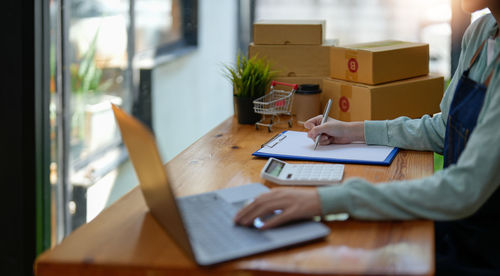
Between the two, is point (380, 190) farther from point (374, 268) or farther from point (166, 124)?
point (166, 124)

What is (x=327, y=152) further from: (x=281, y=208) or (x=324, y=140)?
(x=281, y=208)

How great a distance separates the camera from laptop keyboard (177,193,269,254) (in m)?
0.92

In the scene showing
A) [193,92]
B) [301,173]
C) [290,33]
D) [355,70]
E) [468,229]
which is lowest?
[468,229]

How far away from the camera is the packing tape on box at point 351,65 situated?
6.14ft

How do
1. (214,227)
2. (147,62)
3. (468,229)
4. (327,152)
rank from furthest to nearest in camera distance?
(147,62) → (327,152) → (468,229) → (214,227)

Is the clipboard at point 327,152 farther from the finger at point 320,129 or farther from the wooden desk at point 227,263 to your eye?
the wooden desk at point 227,263

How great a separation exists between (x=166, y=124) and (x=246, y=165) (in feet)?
6.49

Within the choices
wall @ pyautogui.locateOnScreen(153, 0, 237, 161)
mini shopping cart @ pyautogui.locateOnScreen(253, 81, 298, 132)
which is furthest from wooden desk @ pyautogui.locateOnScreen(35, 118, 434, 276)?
wall @ pyautogui.locateOnScreen(153, 0, 237, 161)

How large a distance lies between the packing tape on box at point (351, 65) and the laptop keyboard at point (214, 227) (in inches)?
35.6

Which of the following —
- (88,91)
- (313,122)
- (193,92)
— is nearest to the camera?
(313,122)

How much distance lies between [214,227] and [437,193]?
405 millimetres

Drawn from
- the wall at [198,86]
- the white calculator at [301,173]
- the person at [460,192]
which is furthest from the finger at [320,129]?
the wall at [198,86]

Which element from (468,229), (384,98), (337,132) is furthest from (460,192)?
(384,98)

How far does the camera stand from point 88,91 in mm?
2391
